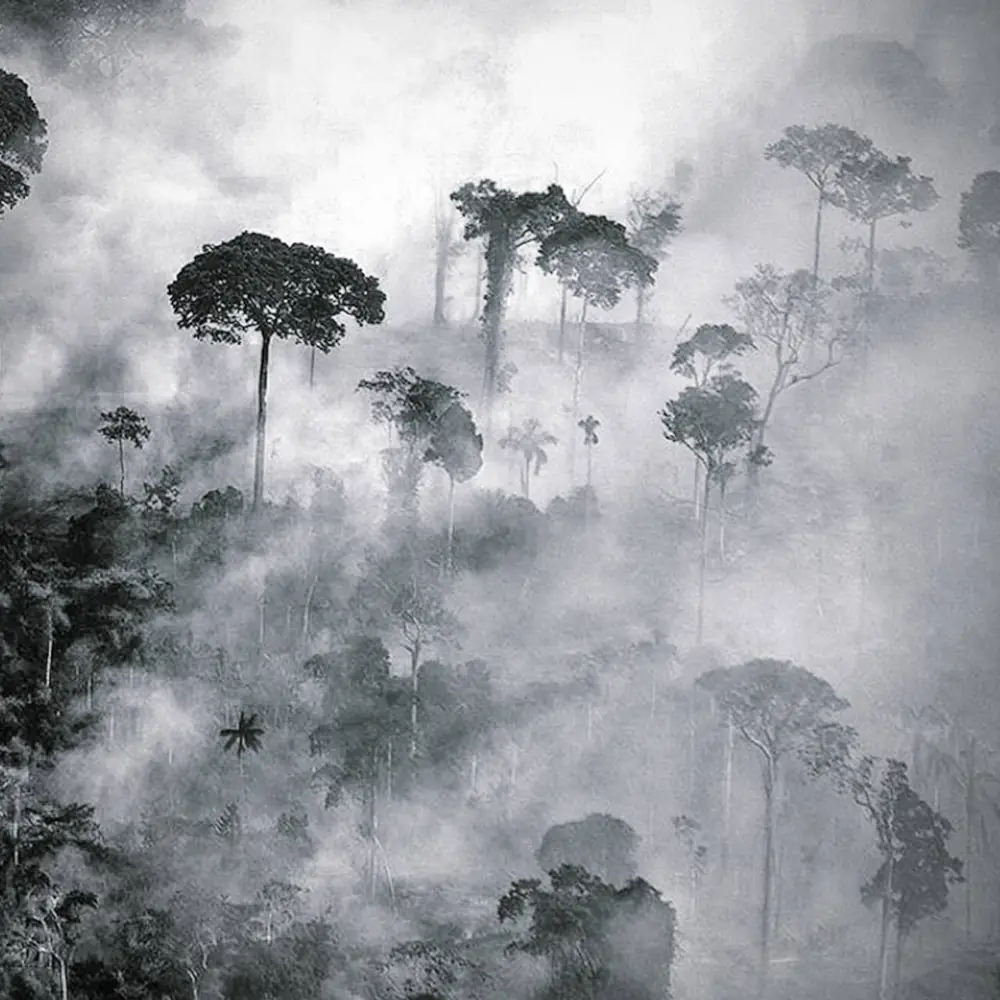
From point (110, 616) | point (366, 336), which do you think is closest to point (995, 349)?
point (366, 336)

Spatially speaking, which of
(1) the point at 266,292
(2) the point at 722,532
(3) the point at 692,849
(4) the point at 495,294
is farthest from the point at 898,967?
(1) the point at 266,292

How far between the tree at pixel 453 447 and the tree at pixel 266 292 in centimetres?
666

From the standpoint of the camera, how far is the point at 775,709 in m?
40.0

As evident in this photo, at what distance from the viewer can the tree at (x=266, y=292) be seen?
152ft

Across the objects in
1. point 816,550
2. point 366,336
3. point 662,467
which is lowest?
point 816,550

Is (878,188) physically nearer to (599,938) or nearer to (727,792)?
(727,792)

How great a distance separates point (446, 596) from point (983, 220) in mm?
47863

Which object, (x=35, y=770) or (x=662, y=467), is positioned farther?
(x=662, y=467)

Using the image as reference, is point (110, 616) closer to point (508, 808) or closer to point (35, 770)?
point (35, 770)

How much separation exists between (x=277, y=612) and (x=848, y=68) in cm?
8299

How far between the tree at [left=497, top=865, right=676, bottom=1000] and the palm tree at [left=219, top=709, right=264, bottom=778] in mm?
12384

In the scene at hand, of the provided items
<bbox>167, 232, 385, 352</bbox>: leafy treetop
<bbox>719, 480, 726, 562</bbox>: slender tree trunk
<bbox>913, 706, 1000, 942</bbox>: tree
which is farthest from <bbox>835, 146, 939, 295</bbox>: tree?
<bbox>167, 232, 385, 352</bbox>: leafy treetop

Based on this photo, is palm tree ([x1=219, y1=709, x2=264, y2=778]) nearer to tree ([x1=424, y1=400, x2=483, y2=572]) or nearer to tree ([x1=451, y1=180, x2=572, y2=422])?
tree ([x1=424, y1=400, x2=483, y2=572])

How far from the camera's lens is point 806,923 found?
39500mm
